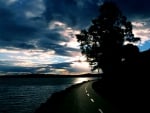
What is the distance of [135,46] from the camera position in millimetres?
53125

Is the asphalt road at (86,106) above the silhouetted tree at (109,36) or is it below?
below

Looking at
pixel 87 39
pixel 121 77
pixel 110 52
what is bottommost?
pixel 121 77

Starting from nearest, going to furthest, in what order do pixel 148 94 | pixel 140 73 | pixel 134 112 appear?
pixel 134 112
pixel 148 94
pixel 140 73

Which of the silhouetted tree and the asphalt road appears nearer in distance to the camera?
the asphalt road

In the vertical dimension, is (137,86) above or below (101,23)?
below

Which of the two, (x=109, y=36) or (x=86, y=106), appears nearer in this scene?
(x=86, y=106)

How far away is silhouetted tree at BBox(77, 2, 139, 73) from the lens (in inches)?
1908

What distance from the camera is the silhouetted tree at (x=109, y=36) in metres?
48.5

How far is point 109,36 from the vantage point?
48688mm

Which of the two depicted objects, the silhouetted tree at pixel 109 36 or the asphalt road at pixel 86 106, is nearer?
the asphalt road at pixel 86 106

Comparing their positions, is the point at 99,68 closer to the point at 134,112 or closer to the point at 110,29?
the point at 110,29

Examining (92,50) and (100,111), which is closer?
(100,111)

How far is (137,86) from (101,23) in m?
23.4

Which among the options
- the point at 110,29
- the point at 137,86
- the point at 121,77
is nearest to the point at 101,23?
the point at 110,29
